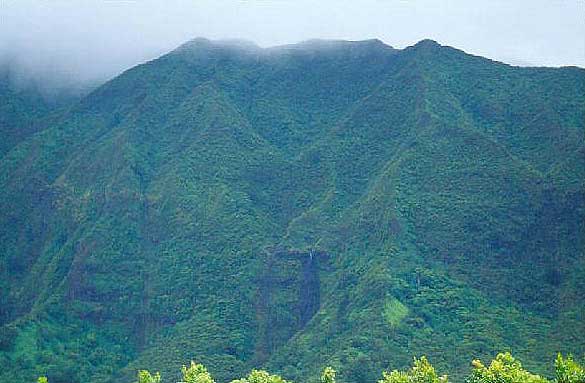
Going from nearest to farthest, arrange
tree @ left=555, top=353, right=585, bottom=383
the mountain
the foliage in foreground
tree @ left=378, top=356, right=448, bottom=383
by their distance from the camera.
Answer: tree @ left=555, top=353, right=585, bottom=383 < the foliage in foreground < tree @ left=378, top=356, right=448, bottom=383 < the mountain

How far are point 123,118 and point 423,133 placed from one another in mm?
55391

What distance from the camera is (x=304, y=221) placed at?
102 m

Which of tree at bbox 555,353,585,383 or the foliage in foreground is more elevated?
tree at bbox 555,353,585,383

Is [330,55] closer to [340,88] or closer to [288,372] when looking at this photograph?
[340,88]

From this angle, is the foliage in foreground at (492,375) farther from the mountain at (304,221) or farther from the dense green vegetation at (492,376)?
the mountain at (304,221)

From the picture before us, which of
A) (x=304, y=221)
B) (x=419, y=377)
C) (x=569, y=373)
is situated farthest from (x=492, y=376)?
(x=304, y=221)

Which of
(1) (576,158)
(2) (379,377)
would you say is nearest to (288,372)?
(2) (379,377)

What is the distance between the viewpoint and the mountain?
82.4 metres

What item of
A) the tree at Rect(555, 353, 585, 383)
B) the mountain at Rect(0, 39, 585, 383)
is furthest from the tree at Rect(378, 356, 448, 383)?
the mountain at Rect(0, 39, 585, 383)

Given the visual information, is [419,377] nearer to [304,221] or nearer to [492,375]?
[492,375]

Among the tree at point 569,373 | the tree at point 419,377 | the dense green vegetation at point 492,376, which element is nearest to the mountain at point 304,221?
the dense green vegetation at point 492,376

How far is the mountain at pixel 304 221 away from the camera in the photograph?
270 feet

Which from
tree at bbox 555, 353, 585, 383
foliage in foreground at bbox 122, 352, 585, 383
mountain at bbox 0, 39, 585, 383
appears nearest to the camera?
tree at bbox 555, 353, 585, 383

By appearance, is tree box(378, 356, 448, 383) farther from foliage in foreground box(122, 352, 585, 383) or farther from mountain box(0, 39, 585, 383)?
mountain box(0, 39, 585, 383)
